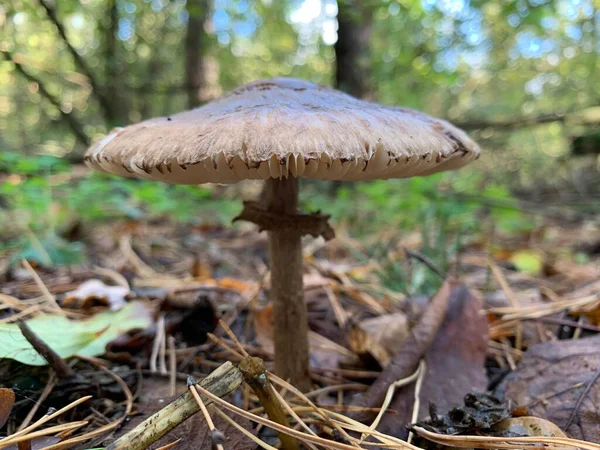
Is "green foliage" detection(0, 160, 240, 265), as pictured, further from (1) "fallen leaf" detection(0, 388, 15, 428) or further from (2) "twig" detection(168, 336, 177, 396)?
(1) "fallen leaf" detection(0, 388, 15, 428)

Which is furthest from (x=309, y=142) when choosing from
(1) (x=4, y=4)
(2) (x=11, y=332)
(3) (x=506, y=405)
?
(1) (x=4, y=4)

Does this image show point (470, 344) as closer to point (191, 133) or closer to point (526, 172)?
point (191, 133)

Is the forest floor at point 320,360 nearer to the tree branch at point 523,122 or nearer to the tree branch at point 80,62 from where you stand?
the tree branch at point 523,122

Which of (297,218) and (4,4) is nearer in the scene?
(297,218)

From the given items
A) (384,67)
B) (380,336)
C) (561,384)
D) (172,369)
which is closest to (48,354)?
(172,369)

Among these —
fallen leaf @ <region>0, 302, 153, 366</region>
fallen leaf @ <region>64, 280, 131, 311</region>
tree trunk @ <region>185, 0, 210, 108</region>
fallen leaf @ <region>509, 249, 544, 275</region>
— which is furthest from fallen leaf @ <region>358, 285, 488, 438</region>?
tree trunk @ <region>185, 0, 210, 108</region>

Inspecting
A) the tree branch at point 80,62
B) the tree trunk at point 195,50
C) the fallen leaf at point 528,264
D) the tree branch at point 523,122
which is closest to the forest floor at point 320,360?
the fallen leaf at point 528,264
